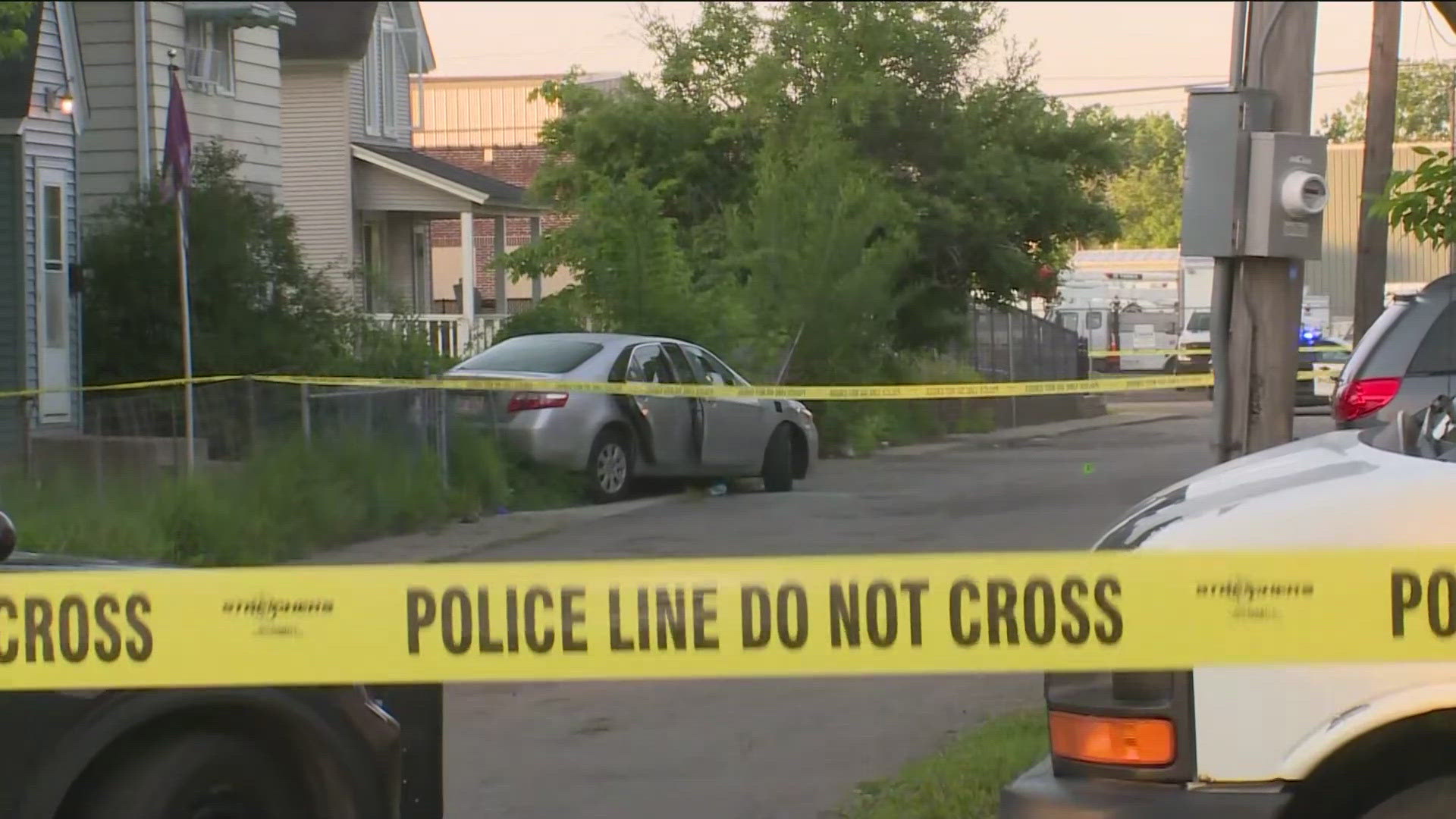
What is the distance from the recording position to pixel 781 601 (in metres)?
3.57

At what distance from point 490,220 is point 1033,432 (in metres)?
9.12

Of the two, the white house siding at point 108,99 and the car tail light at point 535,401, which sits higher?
the white house siding at point 108,99

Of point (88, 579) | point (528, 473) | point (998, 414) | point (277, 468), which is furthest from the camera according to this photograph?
point (998, 414)

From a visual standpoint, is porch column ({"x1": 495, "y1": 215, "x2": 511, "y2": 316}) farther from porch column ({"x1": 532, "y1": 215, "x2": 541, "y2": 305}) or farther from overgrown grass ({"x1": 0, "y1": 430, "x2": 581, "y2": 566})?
overgrown grass ({"x1": 0, "y1": 430, "x2": 581, "y2": 566})

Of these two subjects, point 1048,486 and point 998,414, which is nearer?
point 1048,486

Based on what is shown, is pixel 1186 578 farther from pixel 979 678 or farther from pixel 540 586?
pixel 979 678

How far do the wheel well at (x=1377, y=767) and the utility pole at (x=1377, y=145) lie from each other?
12407 millimetres

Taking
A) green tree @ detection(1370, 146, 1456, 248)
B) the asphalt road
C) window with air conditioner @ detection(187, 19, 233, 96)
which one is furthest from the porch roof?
green tree @ detection(1370, 146, 1456, 248)

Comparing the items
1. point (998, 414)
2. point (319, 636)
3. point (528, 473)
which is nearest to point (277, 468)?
point (528, 473)

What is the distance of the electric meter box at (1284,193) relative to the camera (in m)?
6.71

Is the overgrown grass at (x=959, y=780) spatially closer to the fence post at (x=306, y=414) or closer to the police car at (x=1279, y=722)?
the police car at (x=1279, y=722)

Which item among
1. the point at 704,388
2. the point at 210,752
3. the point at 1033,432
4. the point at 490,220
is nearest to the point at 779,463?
the point at 704,388

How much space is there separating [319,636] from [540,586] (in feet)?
1.62

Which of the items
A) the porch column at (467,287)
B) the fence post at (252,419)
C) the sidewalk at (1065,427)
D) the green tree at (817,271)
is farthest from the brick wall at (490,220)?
the fence post at (252,419)
